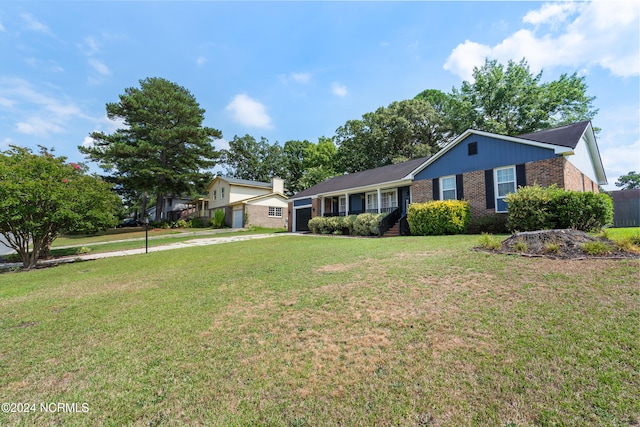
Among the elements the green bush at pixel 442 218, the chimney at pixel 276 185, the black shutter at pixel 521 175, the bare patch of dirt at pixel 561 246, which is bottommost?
the bare patch of dirt at pixel 561 246

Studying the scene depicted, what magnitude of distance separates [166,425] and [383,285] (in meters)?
3.80

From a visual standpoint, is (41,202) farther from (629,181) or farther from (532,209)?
(629,181)

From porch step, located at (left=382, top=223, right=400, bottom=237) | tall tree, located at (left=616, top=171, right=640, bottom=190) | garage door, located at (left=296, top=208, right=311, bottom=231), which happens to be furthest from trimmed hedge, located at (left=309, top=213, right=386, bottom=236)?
tall tree, located at (left=616, top=171, right=640, bottom=190)

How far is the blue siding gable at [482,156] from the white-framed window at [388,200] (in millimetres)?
2665

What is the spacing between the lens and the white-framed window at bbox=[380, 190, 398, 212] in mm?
18094

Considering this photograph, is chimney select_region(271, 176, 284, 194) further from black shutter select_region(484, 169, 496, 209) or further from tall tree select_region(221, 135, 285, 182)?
black shutter select_region(484, 169, 496, 209)

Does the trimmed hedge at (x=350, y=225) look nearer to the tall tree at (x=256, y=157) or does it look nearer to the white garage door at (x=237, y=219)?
the white garage door at (x=237, y=219)

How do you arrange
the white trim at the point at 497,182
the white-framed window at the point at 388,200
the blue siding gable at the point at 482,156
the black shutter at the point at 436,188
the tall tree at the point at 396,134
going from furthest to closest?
the tall tree at the point at 396,134
the white-framed window at the point at 388,200
the black shutter at the point at 436,188
the white trim at the point at 497,182
the blue siding gable at the point at 482,156

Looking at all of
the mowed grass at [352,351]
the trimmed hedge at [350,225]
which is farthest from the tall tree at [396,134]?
the mowed grass at [352,351]

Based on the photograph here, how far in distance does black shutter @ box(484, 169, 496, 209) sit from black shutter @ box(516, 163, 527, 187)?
1.03 meters

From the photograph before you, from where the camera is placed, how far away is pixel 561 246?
20.4ft

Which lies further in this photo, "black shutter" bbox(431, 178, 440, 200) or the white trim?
"black shutter" bbox(431, 178, 440, 200)

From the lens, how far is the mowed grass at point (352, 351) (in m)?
2.30

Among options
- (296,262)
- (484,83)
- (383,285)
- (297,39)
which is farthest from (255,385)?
(484,83)
